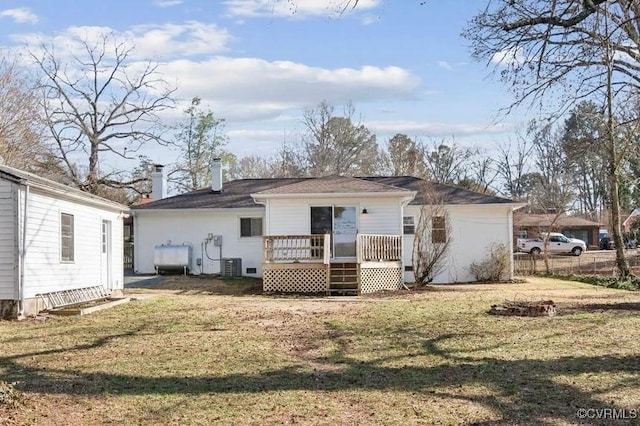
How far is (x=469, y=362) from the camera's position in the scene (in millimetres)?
7723

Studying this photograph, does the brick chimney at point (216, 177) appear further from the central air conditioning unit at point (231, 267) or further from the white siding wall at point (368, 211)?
the white siding wall at point (368, 211)

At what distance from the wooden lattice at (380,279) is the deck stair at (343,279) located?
224mm

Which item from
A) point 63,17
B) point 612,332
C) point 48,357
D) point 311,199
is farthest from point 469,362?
point 311,199

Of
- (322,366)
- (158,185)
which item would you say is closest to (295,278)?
(322,366)

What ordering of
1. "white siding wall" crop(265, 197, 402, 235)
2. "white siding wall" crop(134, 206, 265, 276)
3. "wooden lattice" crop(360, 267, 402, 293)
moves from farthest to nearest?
"white siding wall" crop(134, 206, 265, 276) < "white siding wall" crop(265, 197, 402, 235) < "wooden lattice" crop(360, 267, 402, 293)

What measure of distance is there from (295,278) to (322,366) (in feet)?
34.1

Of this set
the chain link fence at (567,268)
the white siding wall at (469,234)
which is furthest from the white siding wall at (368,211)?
the chain link fence at (567,268)

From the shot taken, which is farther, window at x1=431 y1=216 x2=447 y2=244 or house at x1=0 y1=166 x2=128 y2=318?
window at x1=431 y1=216 x2=447 y2=244

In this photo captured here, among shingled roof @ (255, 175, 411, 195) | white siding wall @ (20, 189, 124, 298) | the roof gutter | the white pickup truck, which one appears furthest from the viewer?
the white pickup truck

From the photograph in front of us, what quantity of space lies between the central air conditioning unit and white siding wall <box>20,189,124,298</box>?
21.1ft

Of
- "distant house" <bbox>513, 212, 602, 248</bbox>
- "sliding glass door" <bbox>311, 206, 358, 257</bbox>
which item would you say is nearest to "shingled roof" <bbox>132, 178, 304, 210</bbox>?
"sliding glass door" <bbox>311, 206, 358, 257</bbox>

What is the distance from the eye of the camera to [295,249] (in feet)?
59.2

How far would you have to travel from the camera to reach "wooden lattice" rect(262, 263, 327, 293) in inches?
701

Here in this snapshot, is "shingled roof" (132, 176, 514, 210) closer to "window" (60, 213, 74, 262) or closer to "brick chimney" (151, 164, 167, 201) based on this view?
"brick chimney" (151, 164, 167, 201)
